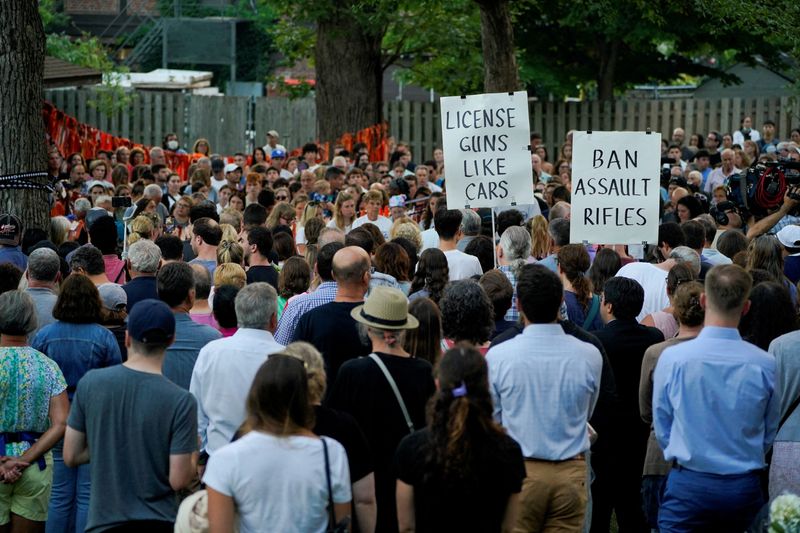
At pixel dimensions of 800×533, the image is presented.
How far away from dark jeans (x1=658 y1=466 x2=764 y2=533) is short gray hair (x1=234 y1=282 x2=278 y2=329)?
2.20 meters

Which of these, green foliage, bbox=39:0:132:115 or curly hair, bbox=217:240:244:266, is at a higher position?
green foliage, bbox=39:0:132:115

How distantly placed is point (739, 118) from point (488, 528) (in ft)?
80.2

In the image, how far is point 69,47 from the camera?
37344mm

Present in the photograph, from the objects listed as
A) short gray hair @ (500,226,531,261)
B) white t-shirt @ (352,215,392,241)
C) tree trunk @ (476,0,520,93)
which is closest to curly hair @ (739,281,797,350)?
short gray hair @ (500,226,531,261)

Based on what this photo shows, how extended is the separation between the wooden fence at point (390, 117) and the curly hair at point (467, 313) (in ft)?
67.8

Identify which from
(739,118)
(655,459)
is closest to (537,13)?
(739,118)

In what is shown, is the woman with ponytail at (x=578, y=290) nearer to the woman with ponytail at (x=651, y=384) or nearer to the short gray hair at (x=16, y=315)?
the woman with ponytail at (x=651, y=384)

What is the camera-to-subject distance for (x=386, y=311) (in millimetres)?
5914

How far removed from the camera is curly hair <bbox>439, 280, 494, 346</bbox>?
6.47m

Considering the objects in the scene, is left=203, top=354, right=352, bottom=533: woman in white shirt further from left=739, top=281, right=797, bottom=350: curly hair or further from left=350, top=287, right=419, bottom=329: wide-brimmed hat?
left=739, top=281, right=797, bottom=350: curly hair

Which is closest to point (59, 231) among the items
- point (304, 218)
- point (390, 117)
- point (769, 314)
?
point (304, 218)

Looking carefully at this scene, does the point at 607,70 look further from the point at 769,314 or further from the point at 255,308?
the point at 255,308

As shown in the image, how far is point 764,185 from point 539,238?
3493 millimetres

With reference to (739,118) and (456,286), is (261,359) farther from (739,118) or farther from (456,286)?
(739,118)
